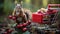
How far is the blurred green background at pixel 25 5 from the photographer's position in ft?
5.08

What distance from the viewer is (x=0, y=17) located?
1.57 metres

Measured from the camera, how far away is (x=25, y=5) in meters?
1.55

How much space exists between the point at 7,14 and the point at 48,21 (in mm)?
460

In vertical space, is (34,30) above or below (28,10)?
below

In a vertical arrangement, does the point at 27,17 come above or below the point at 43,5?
below

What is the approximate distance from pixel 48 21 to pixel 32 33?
0.22 meters

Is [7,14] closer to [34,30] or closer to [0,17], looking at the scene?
[0,17]

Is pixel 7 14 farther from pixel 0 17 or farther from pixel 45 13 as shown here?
pixel 45 13

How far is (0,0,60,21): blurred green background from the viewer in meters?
1.55

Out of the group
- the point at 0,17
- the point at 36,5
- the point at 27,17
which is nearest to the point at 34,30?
the point at 27,17

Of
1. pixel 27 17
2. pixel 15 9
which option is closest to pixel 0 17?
pixel 15 9

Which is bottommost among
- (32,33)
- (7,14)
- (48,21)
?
(32,33)

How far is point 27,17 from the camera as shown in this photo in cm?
155

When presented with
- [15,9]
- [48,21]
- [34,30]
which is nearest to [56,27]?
[48,21]
